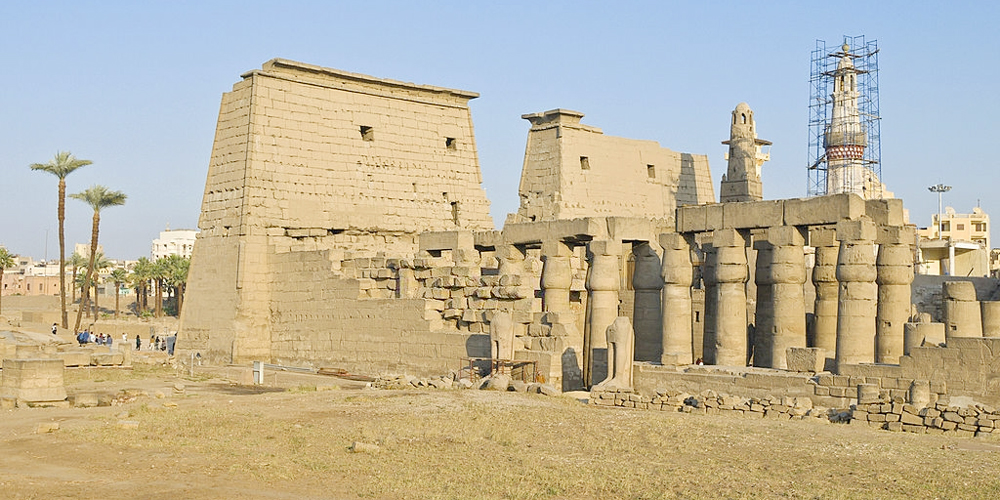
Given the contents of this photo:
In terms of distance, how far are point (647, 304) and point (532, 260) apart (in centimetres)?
363

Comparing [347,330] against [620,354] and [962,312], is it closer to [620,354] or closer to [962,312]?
[620,354]

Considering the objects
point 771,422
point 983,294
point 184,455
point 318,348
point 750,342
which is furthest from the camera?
point 983,294

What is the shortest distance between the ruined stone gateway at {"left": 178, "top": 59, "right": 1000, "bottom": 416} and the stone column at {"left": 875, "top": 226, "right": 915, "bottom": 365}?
34 millimetres

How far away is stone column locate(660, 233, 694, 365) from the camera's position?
23.0 metres

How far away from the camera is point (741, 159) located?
33.5 metres

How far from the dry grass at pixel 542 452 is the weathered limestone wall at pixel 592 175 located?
56.7ft

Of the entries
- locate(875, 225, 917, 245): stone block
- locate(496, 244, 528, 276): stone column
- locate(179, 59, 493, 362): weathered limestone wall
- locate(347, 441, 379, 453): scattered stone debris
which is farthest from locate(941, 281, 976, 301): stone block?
locate(179, 59, 493, 362): weathered limestone wall

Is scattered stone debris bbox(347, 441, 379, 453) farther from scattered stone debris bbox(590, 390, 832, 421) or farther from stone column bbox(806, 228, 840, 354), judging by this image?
stone column bbox(806, 228, 840, 354)

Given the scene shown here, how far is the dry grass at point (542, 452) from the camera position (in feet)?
38.1

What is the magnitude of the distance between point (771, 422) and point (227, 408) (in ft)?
26.0

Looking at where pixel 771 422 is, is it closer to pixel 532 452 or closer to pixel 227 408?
pixel 532 452

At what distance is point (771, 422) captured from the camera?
16906 mm

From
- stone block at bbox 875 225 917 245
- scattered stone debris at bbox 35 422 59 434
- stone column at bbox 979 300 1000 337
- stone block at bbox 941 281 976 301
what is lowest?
scattered stone debris at bbox 35 422 59 434

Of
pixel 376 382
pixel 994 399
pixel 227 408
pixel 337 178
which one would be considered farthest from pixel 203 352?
pixel 994 399
